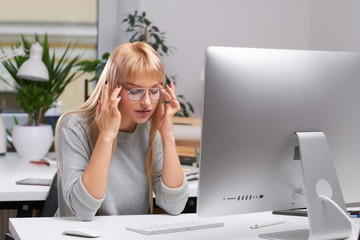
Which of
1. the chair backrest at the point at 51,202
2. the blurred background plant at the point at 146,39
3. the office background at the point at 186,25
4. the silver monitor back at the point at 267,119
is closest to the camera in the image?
the silver monitor back at the point at 267,119

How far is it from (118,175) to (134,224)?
23 cm

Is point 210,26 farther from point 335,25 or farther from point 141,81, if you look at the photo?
point 141,81

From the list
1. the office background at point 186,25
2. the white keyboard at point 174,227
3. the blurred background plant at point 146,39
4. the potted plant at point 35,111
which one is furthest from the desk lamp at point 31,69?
the white keyboard at point 174,227

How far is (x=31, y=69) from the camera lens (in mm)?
2928

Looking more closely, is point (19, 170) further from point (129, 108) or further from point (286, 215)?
point (286, 215)

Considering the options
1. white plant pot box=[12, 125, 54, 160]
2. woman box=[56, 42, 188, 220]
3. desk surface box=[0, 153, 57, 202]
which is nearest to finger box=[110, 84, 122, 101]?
woman box=[56, 42, 188, 220]

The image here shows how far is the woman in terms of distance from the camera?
1478 mm

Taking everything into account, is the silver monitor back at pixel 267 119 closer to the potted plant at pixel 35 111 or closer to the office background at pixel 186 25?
the potted plant at pixel 35 111

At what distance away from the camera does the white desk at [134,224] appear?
53.7 inches

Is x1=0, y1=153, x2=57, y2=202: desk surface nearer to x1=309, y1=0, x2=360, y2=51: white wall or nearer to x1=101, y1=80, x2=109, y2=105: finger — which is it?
x1=101, y1=80, x2=109, y2=105: finger

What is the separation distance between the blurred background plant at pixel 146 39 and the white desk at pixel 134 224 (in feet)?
6.93

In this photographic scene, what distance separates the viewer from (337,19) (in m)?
3.52

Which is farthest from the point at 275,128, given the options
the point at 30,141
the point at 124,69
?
the point at 30,141

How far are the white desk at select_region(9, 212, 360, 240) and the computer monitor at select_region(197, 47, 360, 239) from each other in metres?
0.15
